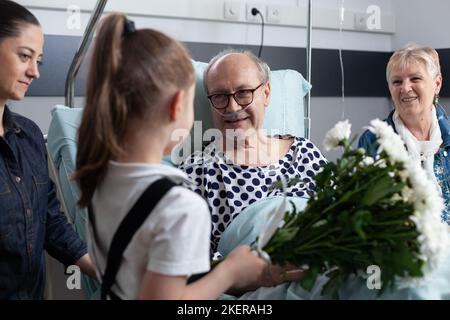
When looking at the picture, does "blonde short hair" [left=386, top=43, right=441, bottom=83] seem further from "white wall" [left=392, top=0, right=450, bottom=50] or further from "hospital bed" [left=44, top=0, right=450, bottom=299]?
"white wall" [left=392, top=0, right=450, bottom=50]

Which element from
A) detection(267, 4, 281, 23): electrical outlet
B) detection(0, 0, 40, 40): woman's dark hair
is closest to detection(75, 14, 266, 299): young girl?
detection(0, 0, 40, 40): woman's dark hair

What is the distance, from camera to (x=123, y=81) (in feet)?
3.67

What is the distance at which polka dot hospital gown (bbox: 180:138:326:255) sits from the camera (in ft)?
6.61

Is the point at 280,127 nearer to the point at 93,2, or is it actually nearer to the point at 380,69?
the point at 93,2

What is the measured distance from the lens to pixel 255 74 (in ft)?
6.99

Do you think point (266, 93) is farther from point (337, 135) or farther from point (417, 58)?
point (337, 135)

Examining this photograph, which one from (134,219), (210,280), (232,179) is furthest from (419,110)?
(134,219)

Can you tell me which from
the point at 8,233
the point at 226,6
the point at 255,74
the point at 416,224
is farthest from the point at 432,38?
the point at 8,233

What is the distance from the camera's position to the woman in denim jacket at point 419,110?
2.31m

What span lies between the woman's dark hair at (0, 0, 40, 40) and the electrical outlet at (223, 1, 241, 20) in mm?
1769

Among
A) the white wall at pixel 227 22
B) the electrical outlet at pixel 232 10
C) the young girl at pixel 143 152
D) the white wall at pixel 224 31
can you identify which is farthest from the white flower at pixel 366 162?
the electrical outlet at pixel 232 10

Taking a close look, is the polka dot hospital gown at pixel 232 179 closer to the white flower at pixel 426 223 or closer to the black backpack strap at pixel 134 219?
the white flower at pixel 426 223

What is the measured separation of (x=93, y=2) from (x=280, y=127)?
108 cm

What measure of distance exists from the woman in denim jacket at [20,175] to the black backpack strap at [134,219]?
496mm
